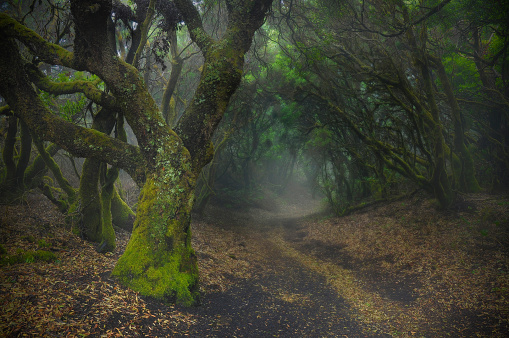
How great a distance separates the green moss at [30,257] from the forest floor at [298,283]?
3cm

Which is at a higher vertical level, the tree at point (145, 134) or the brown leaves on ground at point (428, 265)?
the tree at point (145, 134)

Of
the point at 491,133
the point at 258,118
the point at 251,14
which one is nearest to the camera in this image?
the point at 251,14

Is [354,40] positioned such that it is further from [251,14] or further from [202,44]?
[202,44]

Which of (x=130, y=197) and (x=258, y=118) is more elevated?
(x=258, y=118)

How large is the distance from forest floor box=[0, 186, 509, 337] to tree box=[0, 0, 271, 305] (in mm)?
626

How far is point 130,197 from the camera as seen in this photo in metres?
15.1

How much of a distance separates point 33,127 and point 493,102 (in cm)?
1670

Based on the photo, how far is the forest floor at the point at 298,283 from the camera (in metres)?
3.99

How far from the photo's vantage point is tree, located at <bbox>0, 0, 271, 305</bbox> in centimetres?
524

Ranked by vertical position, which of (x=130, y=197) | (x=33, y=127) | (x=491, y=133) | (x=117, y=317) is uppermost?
(x=491, y=133)

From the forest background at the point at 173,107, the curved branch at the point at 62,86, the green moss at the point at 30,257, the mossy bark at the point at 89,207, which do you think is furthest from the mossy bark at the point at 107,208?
the curved branch at the point at 62,86

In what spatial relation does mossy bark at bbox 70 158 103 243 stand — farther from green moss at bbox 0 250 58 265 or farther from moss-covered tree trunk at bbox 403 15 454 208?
moss-covered tree trunk at bbox 403 15 454 208

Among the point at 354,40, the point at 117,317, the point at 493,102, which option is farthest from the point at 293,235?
the point at 117,317

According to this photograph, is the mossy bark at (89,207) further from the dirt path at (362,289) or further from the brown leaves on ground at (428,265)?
the brown leaves on ground at (428,265)
